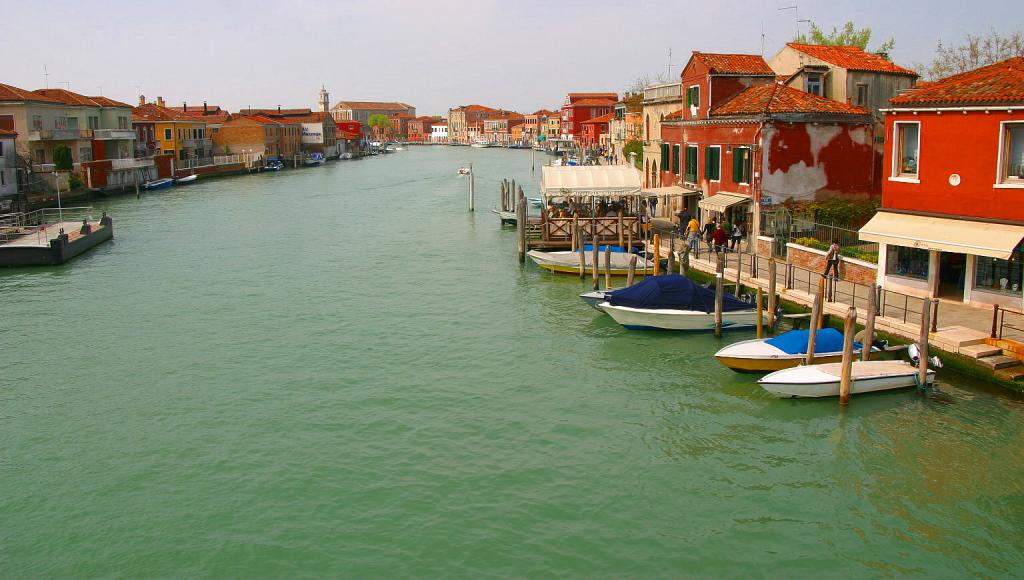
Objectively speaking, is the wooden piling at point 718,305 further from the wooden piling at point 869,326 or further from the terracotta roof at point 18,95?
the terracotta roof at point 18,95

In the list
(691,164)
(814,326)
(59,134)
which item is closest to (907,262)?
(814,326)

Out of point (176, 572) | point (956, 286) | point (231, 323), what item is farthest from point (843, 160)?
point (176, 572)

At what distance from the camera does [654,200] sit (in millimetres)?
36281

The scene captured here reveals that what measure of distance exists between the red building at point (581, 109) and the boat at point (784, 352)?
374 ft

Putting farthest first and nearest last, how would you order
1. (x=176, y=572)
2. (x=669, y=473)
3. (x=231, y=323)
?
(x=231, y=323) → (x=669, y=473) → (x=176, y=572)

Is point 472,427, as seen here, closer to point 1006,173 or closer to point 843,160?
point 1006,173

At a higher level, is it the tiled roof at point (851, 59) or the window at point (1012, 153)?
the tiled roof at point (851, 59)

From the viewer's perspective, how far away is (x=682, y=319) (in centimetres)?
2027

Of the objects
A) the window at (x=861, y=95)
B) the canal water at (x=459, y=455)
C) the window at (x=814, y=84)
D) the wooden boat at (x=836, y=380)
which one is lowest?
the canal water at (x=459, y=455)

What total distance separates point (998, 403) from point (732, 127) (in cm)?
1475

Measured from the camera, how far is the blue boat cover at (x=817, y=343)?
16.8 m

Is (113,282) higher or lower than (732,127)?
lower

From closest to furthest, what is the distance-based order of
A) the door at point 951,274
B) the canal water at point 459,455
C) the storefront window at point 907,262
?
the canal water at point 459,455 < the door at point 951,274 < the storefront window at point 907,262

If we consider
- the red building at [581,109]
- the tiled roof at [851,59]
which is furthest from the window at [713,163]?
the red building at [581,109]
